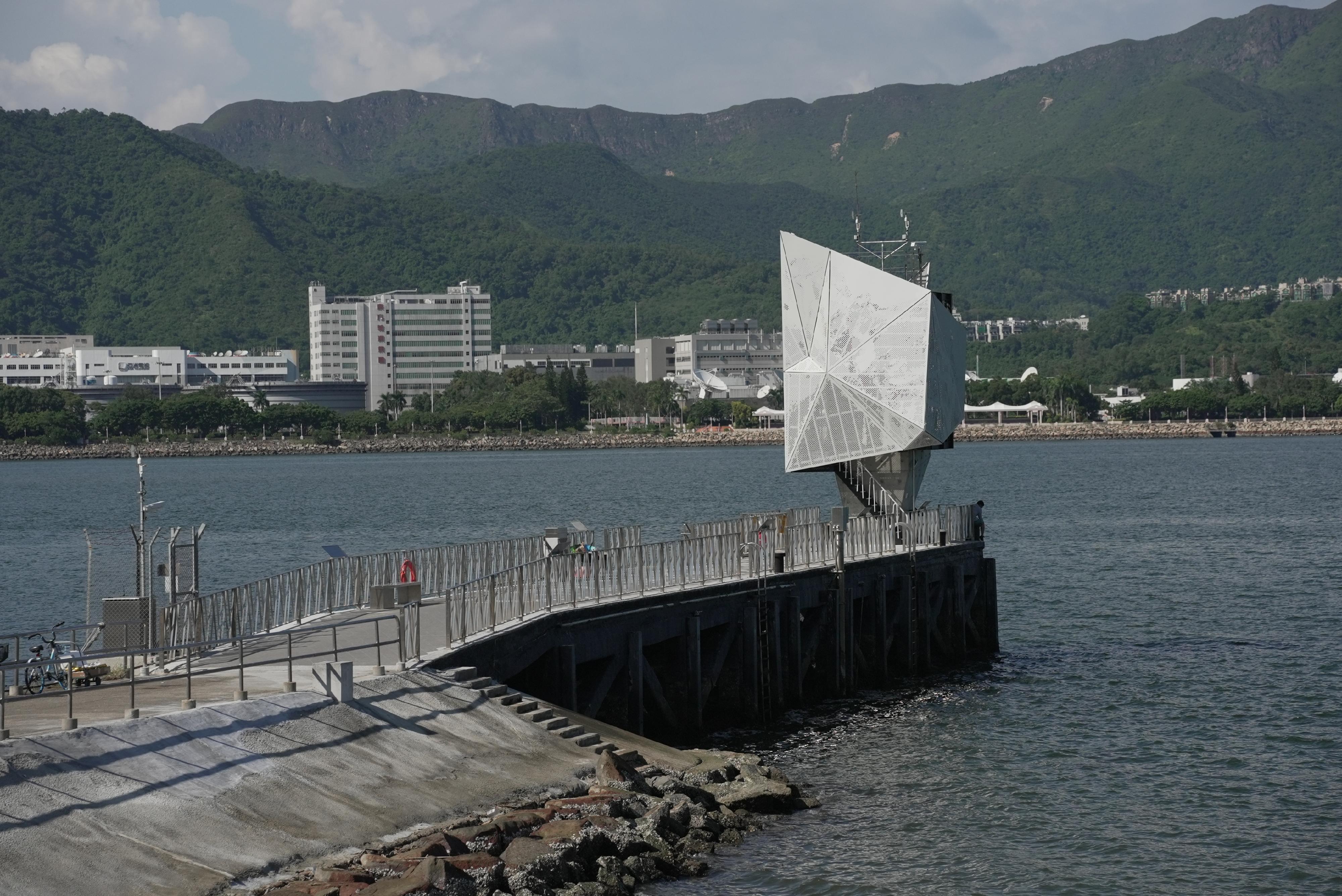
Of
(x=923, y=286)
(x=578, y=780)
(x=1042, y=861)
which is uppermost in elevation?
(x=923, y=286)

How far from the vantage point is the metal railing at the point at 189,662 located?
19312 mm

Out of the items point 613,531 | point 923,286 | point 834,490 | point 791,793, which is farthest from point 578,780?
point 834,490

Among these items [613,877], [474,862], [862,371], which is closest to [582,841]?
[613,877]

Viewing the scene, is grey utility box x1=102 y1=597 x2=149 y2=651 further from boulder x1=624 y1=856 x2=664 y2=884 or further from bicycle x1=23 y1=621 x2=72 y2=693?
boulder x1=624 y1=856 x2=664 y2=884

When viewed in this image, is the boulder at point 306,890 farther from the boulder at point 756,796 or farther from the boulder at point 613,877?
the boulder at point 756,796

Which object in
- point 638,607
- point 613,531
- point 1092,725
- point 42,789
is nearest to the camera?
point 42,789

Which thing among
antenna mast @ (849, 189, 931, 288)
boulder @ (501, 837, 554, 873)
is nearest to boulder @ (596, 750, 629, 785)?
boulder @ (501, 837, 554, 873)

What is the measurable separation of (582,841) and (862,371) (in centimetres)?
2593

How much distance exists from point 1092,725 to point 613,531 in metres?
11.3

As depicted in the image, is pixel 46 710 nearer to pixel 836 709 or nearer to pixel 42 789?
pixel 42 789

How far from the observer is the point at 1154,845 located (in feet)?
82.0

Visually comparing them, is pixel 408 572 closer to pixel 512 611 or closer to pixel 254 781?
pixel 512 611

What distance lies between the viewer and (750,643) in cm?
3322

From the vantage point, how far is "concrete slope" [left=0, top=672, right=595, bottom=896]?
16.6 metres
